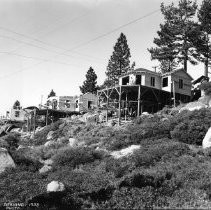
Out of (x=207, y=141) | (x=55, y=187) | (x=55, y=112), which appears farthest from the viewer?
(x=55, y=112)

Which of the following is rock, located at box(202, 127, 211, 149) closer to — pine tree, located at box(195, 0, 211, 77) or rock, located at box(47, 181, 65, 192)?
rock, located at box(47, 181, 65, 192)

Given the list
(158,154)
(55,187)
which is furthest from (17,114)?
(55,187)

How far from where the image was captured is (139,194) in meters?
12.6

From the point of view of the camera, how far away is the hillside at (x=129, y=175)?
12375 millimetres

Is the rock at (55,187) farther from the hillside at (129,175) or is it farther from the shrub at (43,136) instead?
the shrub at (43,136)

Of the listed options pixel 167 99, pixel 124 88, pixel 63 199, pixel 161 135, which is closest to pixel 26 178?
pixel 63 199

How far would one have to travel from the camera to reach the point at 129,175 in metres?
14.9

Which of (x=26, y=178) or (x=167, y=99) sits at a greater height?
(x=167, y=99)

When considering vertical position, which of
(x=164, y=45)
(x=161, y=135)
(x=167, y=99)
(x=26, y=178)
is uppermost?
(x=164, y=45)

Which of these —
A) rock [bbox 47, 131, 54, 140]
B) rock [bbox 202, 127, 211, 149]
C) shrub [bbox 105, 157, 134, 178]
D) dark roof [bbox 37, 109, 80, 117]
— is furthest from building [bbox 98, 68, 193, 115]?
shrub [bbox 105, 157, 134, 178]

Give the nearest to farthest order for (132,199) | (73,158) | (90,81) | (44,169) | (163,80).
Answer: (132,199), (44,169), (73,158), (163,80), (90,81)

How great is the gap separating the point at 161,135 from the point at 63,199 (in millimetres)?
14551

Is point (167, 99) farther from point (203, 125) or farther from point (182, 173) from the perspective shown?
point (182, 173)

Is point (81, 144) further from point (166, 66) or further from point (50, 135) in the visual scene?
point (166, 66)
